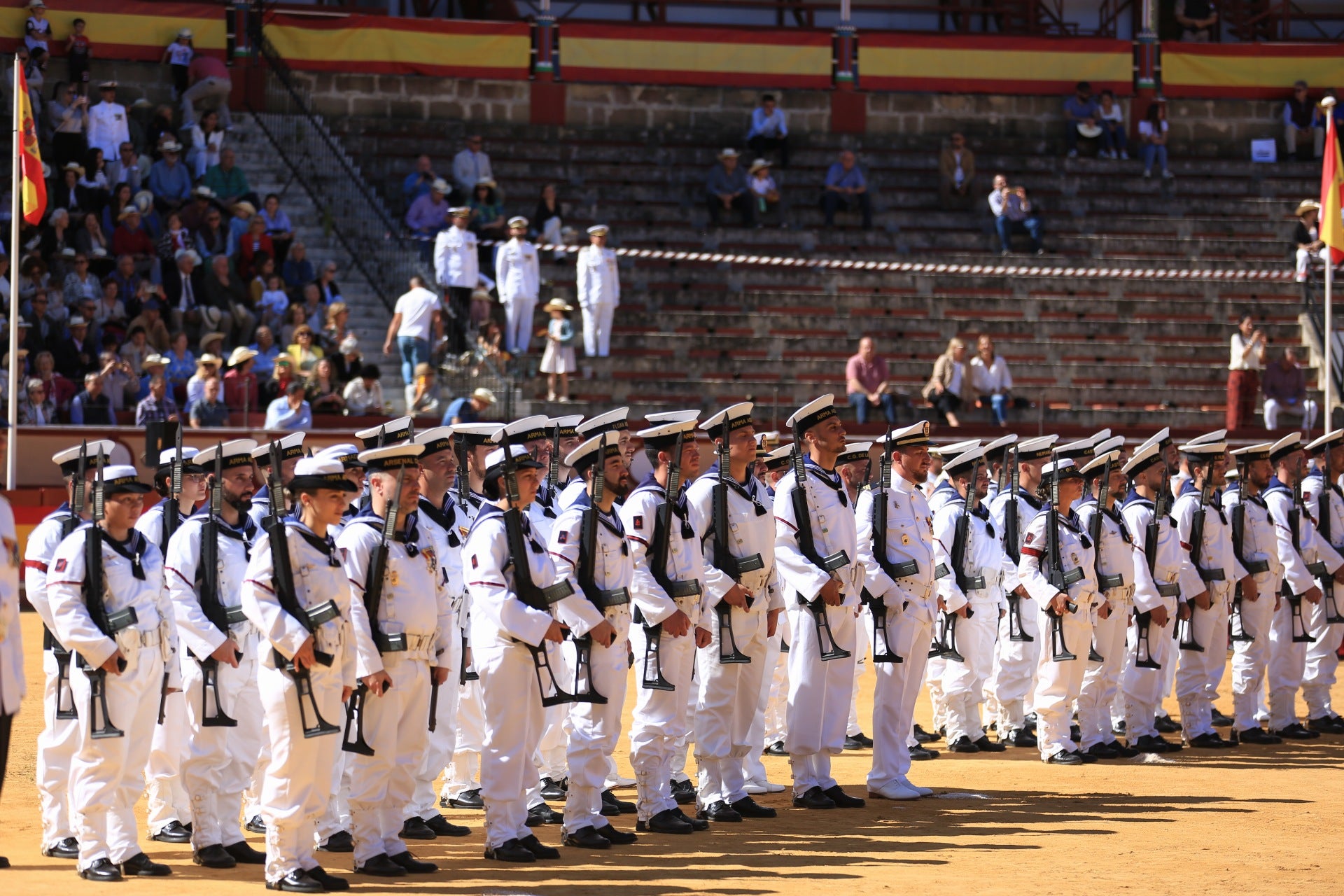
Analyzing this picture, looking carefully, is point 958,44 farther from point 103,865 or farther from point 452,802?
point 103,865

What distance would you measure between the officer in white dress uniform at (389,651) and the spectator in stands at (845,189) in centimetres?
1932

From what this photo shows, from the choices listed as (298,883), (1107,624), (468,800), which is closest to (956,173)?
(1107,624)

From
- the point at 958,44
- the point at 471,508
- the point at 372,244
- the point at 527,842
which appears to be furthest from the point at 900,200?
the point at 527,842

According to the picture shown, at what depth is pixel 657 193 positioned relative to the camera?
28938 mm

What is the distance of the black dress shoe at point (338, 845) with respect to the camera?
10.3 m

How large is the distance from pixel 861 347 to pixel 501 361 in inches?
180

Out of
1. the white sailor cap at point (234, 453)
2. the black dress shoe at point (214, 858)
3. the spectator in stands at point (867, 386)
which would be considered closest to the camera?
the black dress shoe at point (214, 858)

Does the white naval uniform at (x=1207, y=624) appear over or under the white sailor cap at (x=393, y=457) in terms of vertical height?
under

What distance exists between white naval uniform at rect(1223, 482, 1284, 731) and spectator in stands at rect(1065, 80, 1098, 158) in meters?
16.6

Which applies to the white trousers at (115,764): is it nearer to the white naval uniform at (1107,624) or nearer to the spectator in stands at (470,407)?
the white naval uniform at (1107,624)

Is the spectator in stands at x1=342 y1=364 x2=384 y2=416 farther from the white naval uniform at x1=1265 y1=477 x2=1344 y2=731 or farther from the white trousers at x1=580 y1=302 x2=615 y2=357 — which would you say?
the white naval uniform at x1=1265 y1=477 x2=1344 y2=731

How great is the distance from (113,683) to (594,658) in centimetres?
253

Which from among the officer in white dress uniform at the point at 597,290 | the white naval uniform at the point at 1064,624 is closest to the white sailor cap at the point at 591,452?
the white naval uniform at the point at 1064,624

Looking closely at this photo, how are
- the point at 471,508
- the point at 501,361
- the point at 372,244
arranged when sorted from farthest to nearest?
the point at 372,244, the point at 501,361, the point at 471,508
